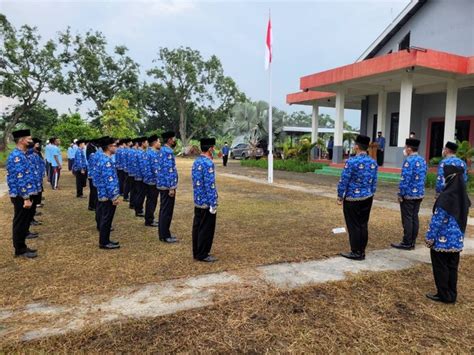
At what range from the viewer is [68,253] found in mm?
5266

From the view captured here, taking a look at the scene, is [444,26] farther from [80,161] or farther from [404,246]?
[80,161]

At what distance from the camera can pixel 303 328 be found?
3275mm

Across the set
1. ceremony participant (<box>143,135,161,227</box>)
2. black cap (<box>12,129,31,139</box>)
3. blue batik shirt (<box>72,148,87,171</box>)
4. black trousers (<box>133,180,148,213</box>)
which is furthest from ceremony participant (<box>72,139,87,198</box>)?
black cap (<box>12,129,31,139</box>)

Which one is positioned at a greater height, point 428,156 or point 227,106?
point 227,106

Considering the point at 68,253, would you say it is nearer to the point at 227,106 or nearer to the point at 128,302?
the point at 128,302

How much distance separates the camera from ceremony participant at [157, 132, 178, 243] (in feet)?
19.5

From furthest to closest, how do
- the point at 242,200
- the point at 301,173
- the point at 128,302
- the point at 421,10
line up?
1. the point at 301,173
2. the point at 421,10
3. the point at 242,200
4. the point at 128,302

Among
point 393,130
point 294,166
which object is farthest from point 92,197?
point 393,130

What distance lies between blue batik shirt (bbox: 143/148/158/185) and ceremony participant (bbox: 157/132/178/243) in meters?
0.36

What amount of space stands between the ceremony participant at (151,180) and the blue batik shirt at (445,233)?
14.3 feet

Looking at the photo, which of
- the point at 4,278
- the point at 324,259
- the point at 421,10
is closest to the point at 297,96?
the point at 421,10

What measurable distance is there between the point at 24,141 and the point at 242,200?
5.99m

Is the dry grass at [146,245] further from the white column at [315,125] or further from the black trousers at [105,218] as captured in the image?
the white column at [315,125]

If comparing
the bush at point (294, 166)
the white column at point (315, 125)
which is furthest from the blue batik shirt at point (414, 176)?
the white column at point (315, 125)
